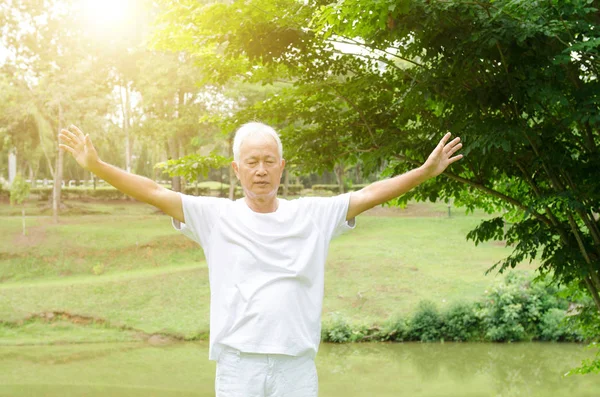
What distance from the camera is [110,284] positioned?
61.6 feet

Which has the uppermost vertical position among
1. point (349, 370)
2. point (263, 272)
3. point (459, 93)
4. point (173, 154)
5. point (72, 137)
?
point (173, 154)

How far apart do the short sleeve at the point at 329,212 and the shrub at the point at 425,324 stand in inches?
531

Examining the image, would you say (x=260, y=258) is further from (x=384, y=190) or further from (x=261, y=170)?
(x=384, y=190)

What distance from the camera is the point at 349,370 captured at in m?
13.5

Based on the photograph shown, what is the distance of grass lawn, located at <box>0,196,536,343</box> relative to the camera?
1725 cm

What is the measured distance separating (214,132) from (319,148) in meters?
18.6

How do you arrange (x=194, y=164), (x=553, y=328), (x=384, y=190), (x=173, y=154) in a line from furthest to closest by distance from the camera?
(x=173, y=154) < (x=553, y=328) < (x=194, y=164) < (x=384, y=190)

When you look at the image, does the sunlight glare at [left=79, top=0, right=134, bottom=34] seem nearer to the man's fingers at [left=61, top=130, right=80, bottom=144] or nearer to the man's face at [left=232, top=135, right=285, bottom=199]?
the man's fingers at [left=61, top=130, right=80, bottom=144]

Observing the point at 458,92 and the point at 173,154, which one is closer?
the point at 458,92

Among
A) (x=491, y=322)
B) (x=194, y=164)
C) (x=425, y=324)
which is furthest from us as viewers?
(x=425, y=324)

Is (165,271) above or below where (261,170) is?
below

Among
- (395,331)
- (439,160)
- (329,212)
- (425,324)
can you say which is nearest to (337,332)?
(395,331)

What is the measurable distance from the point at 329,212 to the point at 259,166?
10.8 inches

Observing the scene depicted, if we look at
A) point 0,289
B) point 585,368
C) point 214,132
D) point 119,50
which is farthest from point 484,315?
point 119,50
